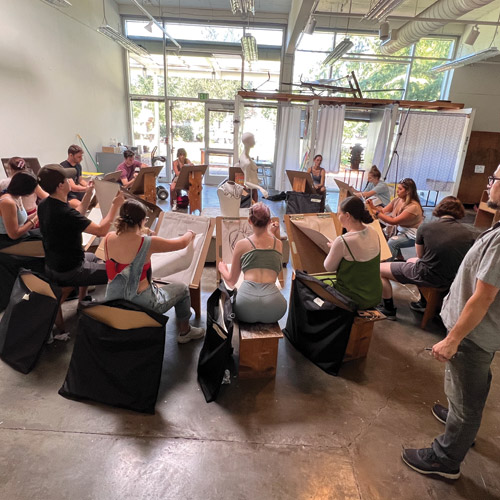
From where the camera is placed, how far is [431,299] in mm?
3029

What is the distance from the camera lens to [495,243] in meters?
1.30

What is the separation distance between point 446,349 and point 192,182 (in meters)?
4.60

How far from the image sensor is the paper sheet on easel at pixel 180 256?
289 centimetres

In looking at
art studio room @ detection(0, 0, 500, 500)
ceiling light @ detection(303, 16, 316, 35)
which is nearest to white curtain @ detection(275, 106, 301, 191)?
ceiling light @ detection(303, 16, 316, 35)

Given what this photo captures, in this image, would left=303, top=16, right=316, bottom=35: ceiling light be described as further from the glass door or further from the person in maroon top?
the glass door

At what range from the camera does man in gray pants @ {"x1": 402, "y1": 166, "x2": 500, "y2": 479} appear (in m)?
1.33

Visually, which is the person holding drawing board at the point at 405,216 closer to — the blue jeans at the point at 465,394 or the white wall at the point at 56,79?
the blue jeans at the point at 465,394

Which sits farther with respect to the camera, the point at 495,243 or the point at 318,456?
the point at 318,456

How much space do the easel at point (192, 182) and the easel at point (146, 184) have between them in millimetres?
395

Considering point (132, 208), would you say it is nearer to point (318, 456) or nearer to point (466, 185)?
point (318, 456)

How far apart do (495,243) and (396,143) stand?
6.57 m

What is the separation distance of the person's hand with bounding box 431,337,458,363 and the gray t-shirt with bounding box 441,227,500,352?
100 millimetres

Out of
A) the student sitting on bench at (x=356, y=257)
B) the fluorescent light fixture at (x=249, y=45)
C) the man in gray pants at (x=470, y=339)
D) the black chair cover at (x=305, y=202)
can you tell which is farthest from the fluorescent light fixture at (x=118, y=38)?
the man in gray pants at (x=470, y=339)

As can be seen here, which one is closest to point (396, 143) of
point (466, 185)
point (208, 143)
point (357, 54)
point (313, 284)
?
point (357, 54)
